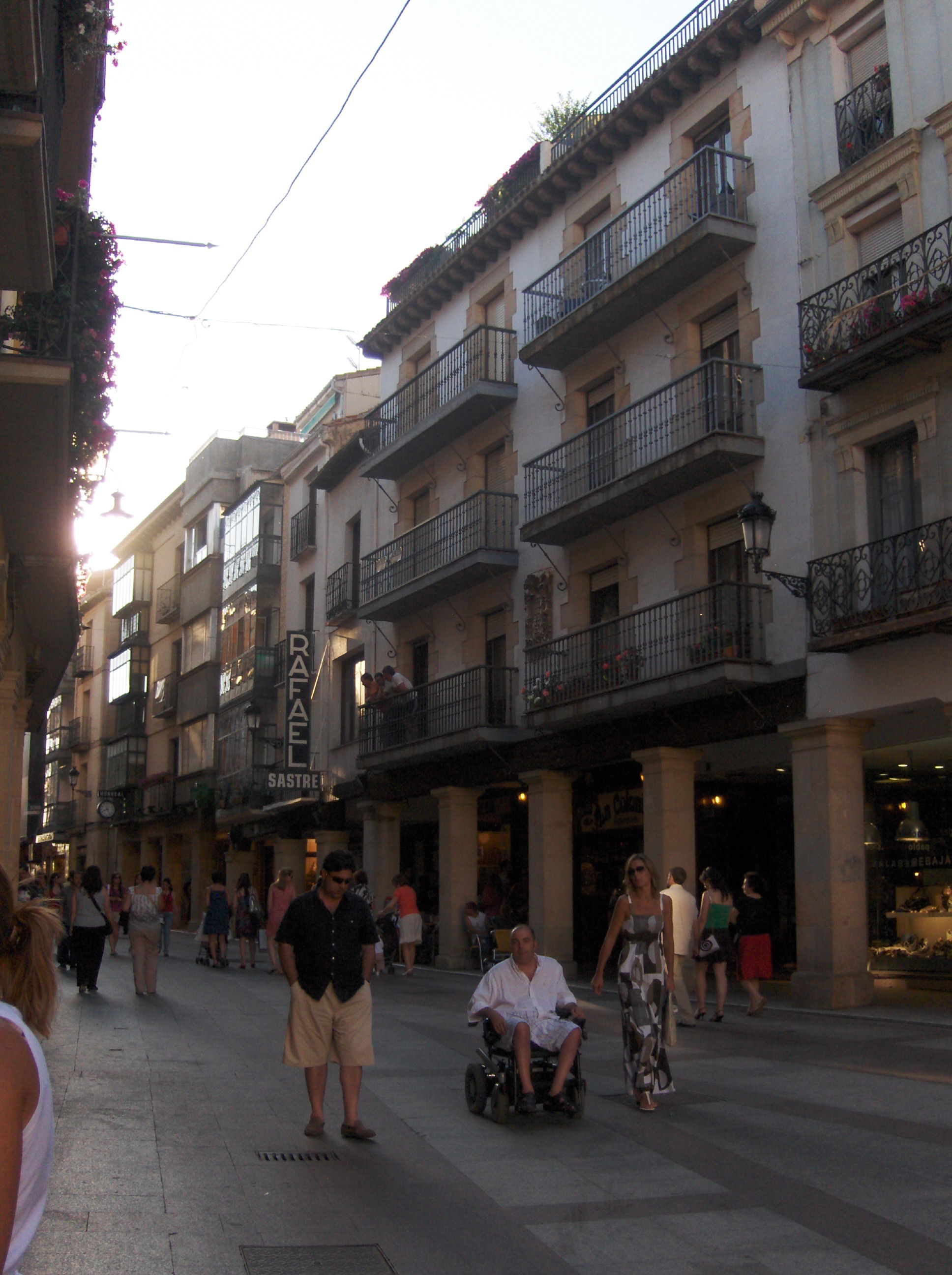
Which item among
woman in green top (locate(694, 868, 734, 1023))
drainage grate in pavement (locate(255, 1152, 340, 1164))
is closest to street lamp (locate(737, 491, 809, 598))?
woman in green top (locate(694, 868, 734, 1023))

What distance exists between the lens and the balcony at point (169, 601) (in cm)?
5081

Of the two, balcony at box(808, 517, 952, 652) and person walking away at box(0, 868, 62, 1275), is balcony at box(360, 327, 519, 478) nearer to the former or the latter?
balcony at box(808, 517, 952, 652)

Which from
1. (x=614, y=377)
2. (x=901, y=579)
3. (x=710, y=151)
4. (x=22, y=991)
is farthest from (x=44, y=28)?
(x=614, y=377)

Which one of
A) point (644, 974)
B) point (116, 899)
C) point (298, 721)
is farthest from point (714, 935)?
point (298, 721)

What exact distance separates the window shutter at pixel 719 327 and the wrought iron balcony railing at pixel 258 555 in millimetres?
21497

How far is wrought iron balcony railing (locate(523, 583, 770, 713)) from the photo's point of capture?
18.2m

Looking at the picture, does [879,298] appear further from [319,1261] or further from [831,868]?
[319,1261]

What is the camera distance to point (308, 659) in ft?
113

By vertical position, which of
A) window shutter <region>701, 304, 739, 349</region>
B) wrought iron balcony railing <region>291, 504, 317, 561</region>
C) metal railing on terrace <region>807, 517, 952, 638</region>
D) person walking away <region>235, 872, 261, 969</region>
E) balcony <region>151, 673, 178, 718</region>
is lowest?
person walking away <region>235, 872, 261, 969</region>

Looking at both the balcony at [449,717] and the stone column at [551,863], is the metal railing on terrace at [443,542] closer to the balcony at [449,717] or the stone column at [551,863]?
the balcony at [449,717]

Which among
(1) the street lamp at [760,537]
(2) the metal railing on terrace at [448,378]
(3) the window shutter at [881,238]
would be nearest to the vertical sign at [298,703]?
(2) the metal railing on terrace at [448,378]

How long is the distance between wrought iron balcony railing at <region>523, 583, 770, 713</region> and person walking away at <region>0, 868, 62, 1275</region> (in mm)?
15536

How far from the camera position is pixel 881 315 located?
15977 millimetres

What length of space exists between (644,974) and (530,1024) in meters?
0.87
